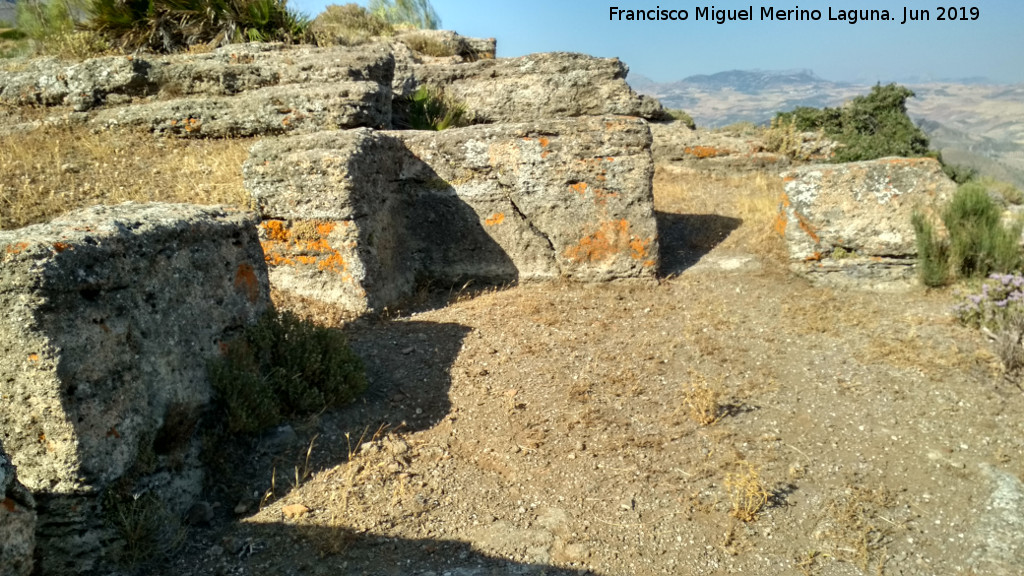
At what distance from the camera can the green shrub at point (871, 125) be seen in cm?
1184

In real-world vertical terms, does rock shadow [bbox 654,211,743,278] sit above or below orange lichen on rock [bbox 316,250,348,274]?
below

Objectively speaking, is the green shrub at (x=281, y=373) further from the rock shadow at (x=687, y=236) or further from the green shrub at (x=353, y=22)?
the green shrub at (x=353, y=22)

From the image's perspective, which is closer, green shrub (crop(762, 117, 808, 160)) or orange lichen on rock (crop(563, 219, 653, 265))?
orange lichen on rock (crop(563, 219, 653, 265))

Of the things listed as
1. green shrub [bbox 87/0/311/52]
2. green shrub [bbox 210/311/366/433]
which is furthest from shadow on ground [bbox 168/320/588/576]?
green shrub [bbox 87/0/311/52]

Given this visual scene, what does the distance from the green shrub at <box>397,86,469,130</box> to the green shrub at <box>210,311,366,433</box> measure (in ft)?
18.7

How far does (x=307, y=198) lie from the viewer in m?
5.18

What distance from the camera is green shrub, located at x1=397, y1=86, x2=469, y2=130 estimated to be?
371 inches

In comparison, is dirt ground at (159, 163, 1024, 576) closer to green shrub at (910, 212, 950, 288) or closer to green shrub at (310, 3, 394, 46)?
green shrub at (910, 212, 950, 288)

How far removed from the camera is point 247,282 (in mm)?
3857

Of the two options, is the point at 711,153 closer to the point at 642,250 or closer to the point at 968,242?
the point at 642,250

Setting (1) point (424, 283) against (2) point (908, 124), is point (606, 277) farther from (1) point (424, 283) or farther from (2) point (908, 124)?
(2) point (908, 124)

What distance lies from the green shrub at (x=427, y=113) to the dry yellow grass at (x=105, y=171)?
2518mm

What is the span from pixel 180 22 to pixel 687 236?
828 centimetres

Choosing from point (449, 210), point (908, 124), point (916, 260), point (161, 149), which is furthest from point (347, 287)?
point (908, 124)
